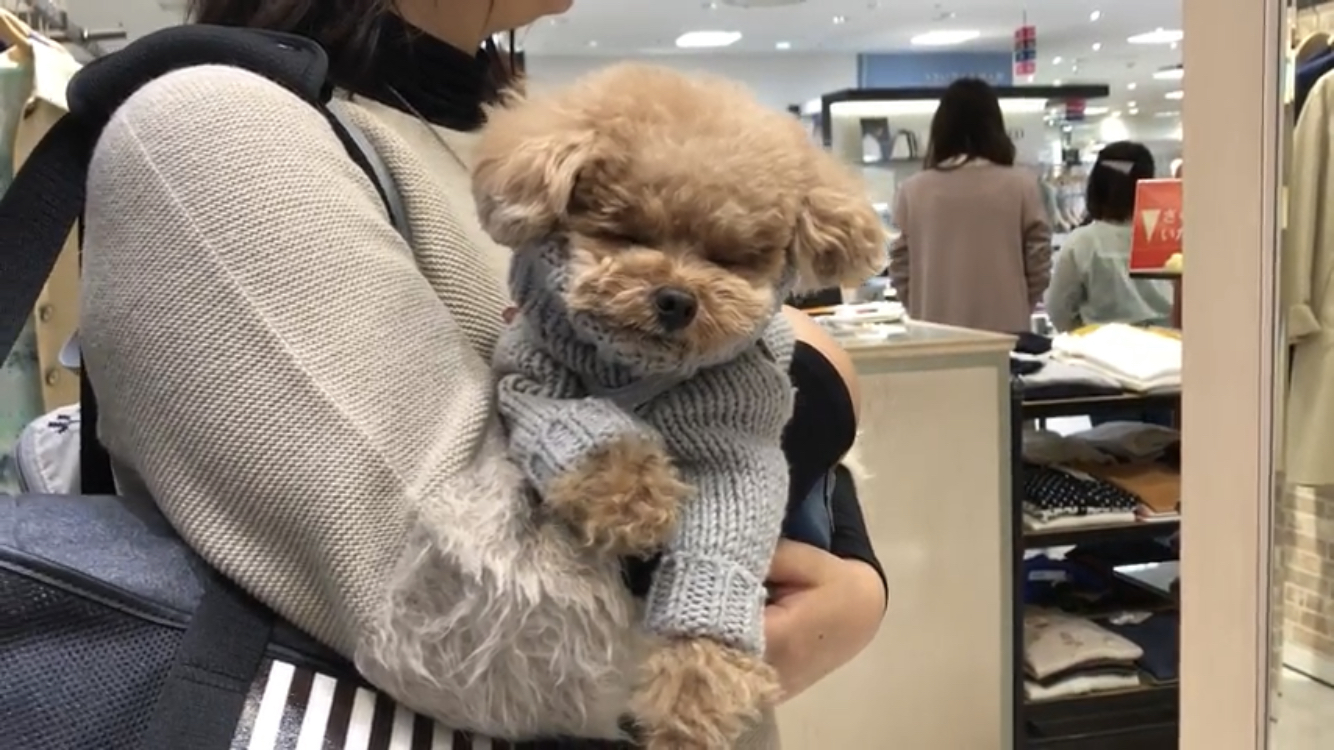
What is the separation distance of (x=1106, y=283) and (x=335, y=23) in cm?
346

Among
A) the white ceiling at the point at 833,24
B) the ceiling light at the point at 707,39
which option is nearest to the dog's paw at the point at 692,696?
the white ceiling at the point at 833,24

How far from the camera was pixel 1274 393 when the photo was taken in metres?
1.69

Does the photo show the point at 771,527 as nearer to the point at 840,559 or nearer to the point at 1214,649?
the point at 840,559

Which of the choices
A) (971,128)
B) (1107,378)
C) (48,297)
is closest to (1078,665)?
(1107,378)

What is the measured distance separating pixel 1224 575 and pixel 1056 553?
1.41 m

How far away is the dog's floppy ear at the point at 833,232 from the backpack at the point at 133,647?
0.98 feet

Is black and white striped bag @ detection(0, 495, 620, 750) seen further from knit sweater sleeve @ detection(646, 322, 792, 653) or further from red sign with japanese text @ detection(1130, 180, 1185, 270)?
red sign with japanese text @ detection(1130, 180, 1185, 270)

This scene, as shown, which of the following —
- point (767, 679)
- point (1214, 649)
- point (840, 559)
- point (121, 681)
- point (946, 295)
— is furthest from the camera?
point (946, 295)

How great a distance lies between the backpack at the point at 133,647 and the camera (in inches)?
21.0

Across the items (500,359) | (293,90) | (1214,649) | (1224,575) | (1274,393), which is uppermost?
(293,90)

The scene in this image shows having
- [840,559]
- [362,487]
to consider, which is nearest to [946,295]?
[840,559]

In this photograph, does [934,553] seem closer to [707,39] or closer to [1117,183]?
[1117,183]

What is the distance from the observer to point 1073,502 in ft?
8.35

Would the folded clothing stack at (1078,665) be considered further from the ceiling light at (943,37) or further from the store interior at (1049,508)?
the ceiling light at (943,37)
